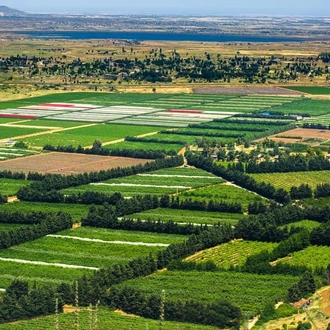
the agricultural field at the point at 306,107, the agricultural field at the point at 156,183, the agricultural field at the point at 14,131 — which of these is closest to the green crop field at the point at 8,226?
the agricultural field at the point at 156,183

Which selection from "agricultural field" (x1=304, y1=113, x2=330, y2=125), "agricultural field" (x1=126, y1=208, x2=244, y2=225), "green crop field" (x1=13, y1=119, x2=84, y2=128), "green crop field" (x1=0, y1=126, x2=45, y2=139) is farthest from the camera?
"agricultural field" (x1=304, y1=113, x2=330, y2=125)

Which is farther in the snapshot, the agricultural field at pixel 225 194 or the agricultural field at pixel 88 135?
the agricultural field at pixel 88 135

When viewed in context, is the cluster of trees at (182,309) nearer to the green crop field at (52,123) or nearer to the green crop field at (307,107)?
the green crop field at (52,123)

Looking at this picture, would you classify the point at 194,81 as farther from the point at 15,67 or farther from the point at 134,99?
the point at 15,67

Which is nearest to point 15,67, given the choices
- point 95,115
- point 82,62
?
point 82,62

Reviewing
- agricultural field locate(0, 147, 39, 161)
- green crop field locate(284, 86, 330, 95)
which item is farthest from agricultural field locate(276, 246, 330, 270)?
green crop field locate(284, 86, 330, 95)

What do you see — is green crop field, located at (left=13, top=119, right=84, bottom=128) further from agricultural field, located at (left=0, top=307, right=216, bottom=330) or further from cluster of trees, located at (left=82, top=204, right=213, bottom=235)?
agricultural field, located at (left=0, top=307, right=216, bottom=330)
